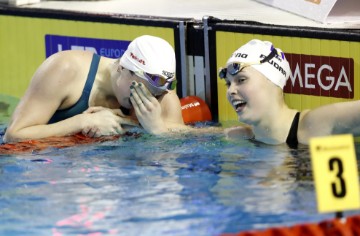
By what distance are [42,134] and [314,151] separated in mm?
2445

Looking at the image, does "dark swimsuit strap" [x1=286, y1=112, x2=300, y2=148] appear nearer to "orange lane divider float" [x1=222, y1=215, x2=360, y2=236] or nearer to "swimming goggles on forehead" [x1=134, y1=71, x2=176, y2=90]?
"swimming goggles on forehead" [x1=134, y1=71, x2=176, y2=90]

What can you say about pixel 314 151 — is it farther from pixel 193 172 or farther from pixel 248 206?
pixel 193 172

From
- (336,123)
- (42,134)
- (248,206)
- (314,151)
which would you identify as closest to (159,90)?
(42,134)

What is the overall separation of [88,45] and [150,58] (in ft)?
4.31

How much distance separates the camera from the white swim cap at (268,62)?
4.69 metres

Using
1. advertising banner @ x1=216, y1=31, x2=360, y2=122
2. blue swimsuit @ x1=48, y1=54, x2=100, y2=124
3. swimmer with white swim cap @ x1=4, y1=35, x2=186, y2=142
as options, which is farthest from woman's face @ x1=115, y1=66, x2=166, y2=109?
advertising banner @ x1=216, y1=31, x2=360, y2=122

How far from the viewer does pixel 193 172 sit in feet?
14.7

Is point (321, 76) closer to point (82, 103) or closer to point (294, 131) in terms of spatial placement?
point (294, 131)

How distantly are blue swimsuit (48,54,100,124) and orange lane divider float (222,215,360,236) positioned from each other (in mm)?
2122

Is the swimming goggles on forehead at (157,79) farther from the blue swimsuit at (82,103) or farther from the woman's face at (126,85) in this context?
the blue swimsuit at (82,103)

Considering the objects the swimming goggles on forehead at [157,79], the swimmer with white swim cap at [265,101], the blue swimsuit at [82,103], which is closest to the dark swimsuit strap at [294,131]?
the swimmer with white swim cap at [265,101]

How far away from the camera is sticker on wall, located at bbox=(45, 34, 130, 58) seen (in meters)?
6.16

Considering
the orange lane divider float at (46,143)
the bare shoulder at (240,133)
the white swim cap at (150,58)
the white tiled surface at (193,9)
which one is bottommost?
the orange lane divider float at (46,143)

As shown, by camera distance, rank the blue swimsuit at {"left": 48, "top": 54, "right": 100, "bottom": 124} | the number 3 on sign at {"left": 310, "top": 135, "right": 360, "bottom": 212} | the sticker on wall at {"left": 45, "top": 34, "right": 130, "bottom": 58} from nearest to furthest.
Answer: the number 3 on sign at {"left": 310, "top": 135, "right": 360, "bottom": 212} < the blue swimsuit at {"left": 48, "top": 54, "right": 100, "bottom": 124} < the sticker on wall at {"left": 45, "top": 34, "right": 130, "bottom": 58}
